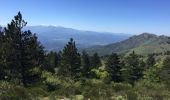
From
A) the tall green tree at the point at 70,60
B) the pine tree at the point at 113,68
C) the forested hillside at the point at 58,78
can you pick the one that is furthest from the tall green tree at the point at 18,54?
the pine tree at the point at 113,68

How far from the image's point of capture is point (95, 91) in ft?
39.8

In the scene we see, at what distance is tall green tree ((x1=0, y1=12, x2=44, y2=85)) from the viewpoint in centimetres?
2867

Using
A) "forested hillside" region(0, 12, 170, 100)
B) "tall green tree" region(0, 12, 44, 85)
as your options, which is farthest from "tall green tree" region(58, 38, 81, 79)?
"tall green tree" region(0, 12, 44, 85)

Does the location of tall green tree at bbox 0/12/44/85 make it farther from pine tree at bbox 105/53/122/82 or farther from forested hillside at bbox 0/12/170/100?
pine tree at bbox 105/53/122/82

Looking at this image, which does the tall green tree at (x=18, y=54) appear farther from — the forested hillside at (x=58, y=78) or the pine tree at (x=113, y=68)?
the pine tree at (x=113, y=68)

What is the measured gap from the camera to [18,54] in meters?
29.1

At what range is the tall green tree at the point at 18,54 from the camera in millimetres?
28672

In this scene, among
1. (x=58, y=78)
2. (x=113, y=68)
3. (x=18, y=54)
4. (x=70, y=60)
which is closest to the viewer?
(x=18, y=54)

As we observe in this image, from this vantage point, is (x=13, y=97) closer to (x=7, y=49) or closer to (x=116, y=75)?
(x=7, y=49)

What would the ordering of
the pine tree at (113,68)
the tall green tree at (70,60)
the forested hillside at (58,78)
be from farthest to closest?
1. the pine tree at (113,68)
2. the tall green tree at (70,60)
3. the forested hillside at (58,78)

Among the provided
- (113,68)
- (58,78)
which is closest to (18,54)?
(58,78)

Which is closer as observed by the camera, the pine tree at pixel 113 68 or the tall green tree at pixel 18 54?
the tall green tree at pixel 18 54

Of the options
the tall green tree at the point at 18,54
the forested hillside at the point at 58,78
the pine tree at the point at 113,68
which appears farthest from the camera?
the pine tree at the point at 113,68

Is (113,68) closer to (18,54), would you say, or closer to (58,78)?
(58,78)
